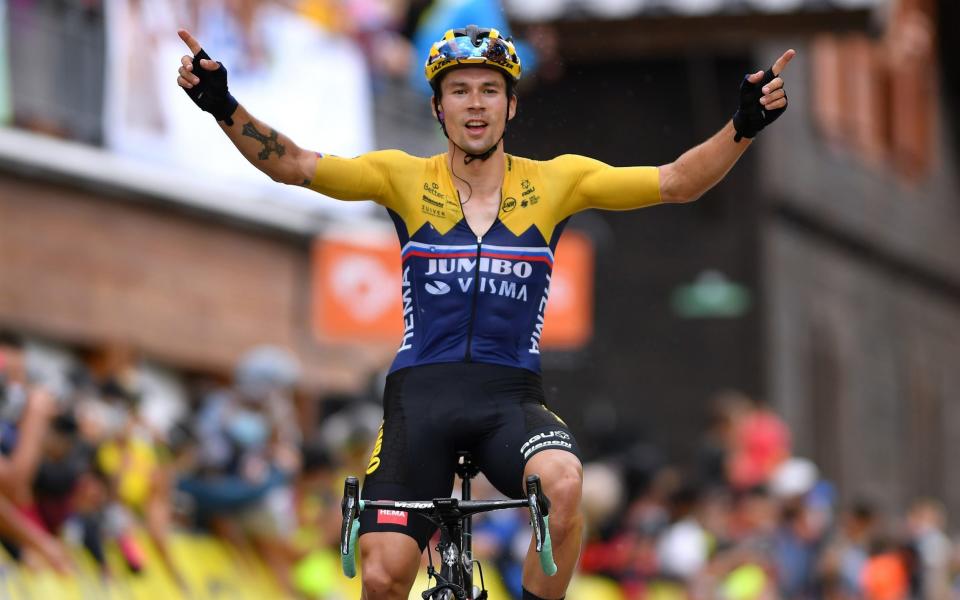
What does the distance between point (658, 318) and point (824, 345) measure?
138 inches

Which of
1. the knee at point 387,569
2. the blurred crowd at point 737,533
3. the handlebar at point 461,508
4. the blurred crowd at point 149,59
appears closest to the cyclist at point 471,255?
the knee at point 387,569

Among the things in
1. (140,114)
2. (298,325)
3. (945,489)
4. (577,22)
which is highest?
(577,22)

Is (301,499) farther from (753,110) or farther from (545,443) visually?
(753,110)

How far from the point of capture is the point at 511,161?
338 inches

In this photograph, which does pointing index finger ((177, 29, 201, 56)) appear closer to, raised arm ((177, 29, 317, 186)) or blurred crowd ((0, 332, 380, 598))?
raised arm ((177, 29, 317, 186))

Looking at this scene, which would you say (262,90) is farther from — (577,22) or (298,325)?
(577,22)

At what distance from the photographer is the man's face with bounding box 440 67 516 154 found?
8.22m

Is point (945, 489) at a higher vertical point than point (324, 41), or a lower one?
lower

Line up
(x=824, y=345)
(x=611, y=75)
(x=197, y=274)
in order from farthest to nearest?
(x=824, y=345)
(x=611, y=75)
(x=197, y=274)

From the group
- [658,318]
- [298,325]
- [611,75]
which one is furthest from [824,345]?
[298,325]

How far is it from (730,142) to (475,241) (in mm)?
1156

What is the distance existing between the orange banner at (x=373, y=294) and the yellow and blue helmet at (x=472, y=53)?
31.9ft

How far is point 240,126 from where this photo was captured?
8.16 meters

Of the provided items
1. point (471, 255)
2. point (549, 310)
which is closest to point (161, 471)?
point (471, 255)
